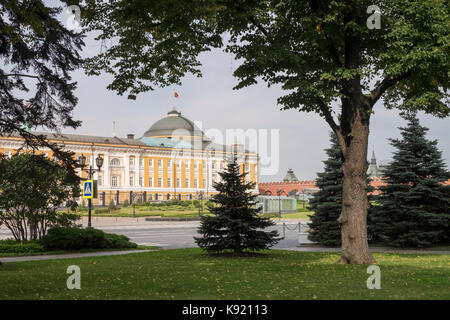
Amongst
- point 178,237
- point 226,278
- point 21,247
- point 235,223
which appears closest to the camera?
point 226,278

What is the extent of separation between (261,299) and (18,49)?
8745mm

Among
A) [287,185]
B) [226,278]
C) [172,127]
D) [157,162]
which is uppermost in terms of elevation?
[172,127]

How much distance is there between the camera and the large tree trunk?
14.2m

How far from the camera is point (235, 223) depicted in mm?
16047

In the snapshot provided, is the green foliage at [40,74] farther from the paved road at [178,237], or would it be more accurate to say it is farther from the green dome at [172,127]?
the green dome at [172,127]

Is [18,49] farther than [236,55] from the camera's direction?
No

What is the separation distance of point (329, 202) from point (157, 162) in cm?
8461

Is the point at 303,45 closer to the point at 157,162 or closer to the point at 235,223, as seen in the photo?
the point at 235,223

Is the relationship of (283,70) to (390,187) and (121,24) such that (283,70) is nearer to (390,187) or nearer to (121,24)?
(121,24)

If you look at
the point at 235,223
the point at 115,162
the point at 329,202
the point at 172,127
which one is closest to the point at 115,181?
the point at 115,162

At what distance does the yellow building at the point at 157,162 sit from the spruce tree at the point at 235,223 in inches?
2850

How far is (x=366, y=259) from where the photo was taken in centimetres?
1415
